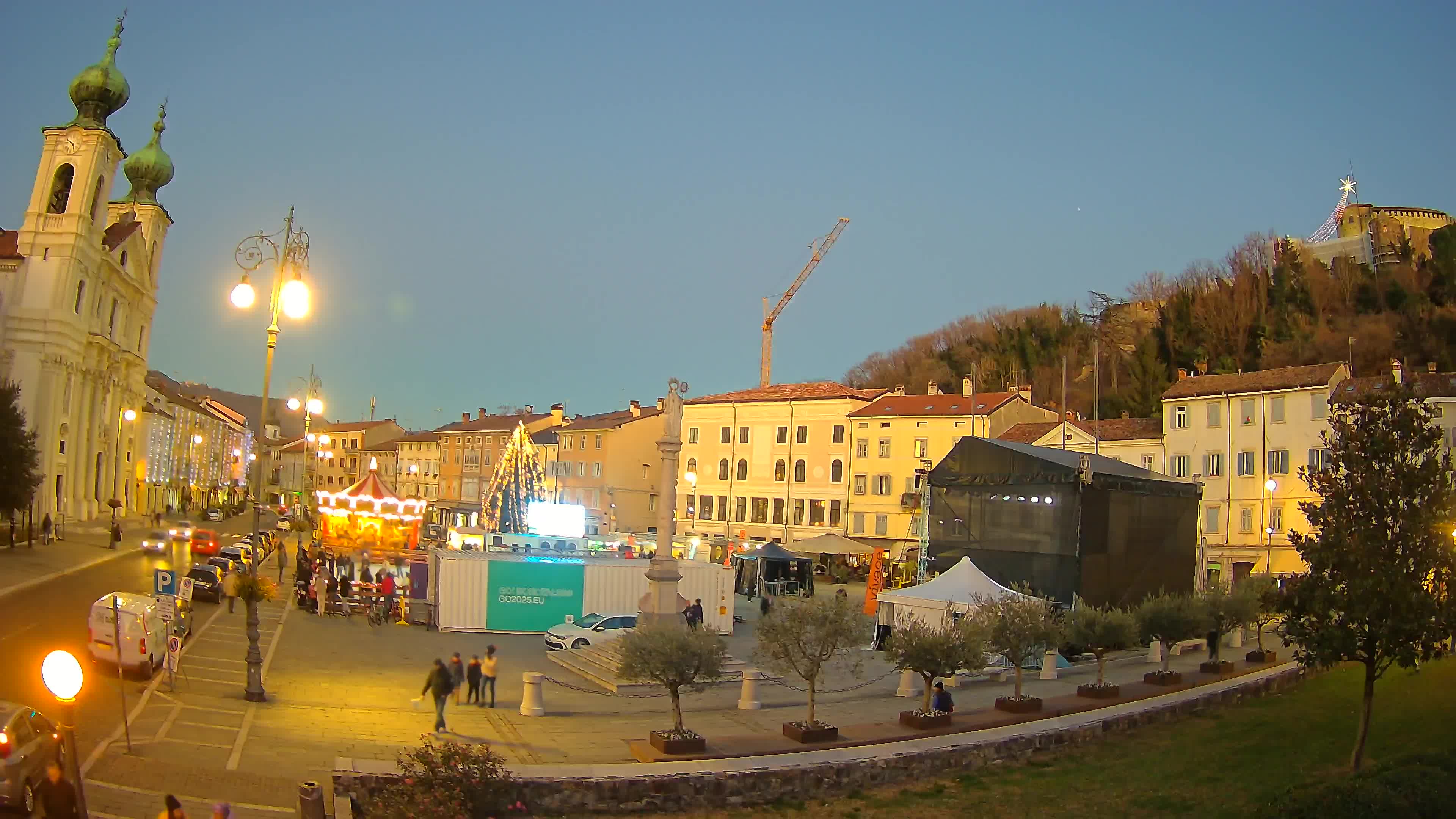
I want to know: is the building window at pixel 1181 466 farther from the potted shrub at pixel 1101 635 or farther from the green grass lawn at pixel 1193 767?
the potted shrub at pixel 1101 635

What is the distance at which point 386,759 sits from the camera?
15242mm

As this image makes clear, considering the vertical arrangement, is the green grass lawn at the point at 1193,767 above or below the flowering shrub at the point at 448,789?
below

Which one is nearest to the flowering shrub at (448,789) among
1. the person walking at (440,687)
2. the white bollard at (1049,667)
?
the person walking at (440,687)

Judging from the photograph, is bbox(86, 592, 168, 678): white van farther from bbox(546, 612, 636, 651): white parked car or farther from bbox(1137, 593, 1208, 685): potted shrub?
bbox(1137, 593, 1208, 685): potted shrub

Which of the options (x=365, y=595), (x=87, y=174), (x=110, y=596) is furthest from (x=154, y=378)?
(x=110, y=596)

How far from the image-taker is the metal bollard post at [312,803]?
1067 cm

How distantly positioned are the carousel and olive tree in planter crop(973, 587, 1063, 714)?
28.8 meters

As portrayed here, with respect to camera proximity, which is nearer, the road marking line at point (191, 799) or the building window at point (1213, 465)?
the road marking line at point (191, 799)

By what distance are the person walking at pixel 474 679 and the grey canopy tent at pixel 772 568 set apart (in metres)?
24.1

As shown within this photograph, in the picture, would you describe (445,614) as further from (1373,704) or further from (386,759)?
(1373,704)

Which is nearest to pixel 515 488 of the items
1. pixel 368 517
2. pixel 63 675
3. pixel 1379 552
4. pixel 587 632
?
pixel 368 517

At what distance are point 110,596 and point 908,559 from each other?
133ft

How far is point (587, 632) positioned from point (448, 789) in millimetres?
17491

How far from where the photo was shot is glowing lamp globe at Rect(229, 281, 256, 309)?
1577 centimetres
